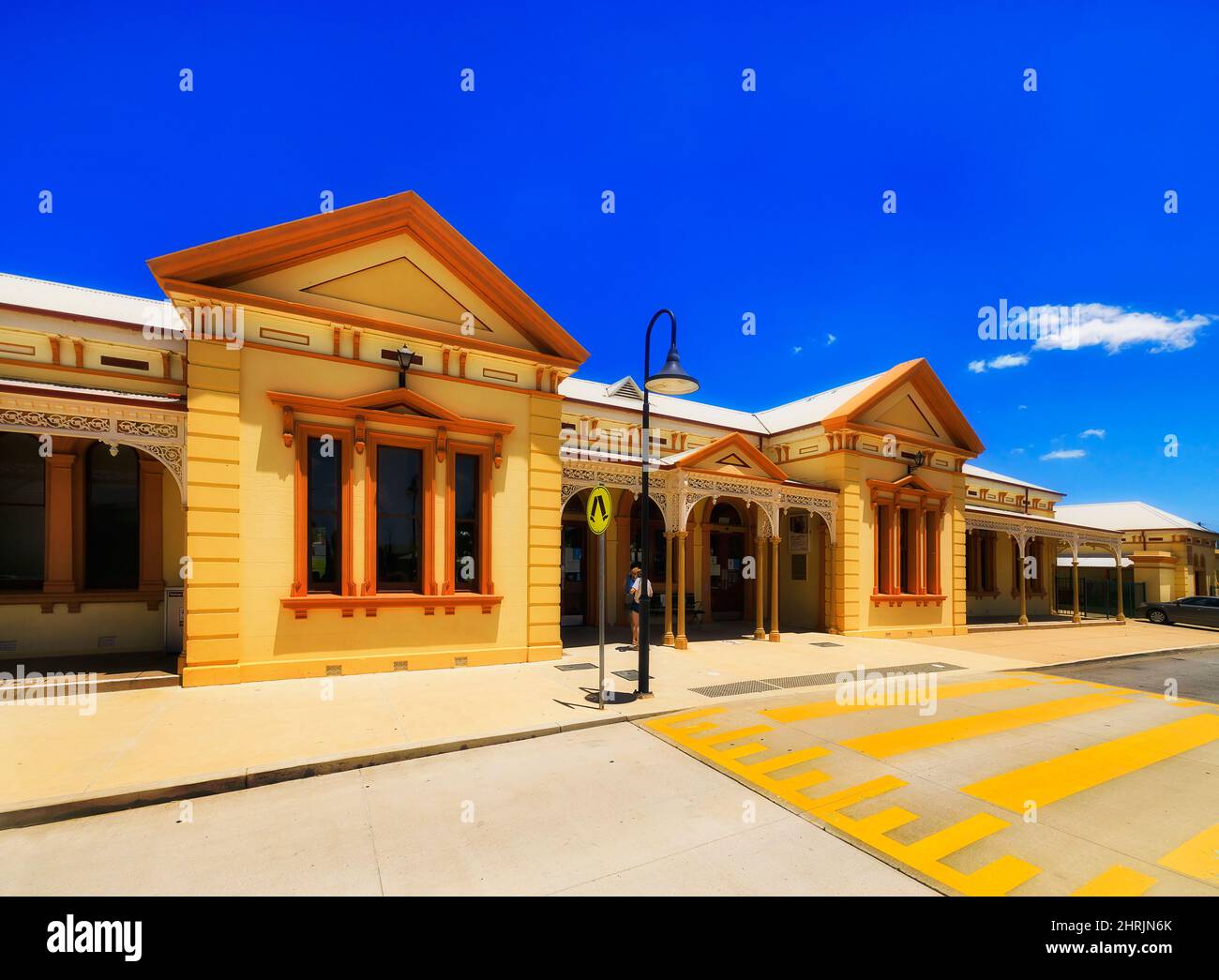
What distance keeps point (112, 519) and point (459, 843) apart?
33.4ft

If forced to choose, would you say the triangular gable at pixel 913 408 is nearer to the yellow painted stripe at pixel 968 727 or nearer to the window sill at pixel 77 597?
the yellow painted stripe at pixel 968 727

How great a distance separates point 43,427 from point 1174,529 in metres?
42.6

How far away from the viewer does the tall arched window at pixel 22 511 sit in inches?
392

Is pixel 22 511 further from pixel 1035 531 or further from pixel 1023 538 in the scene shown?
pixel 1035 531

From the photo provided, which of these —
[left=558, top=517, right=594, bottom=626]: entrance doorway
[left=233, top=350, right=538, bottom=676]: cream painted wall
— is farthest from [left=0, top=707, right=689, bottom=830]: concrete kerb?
[left=558, top=517, right=594, bottom=626]: entrance doorway

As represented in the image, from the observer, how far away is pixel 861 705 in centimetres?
858

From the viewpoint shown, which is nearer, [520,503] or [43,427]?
[43,427]

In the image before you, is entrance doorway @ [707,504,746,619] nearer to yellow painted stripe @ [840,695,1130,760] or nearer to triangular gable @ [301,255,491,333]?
yellow painted stripe @ [840,695,1130,760]

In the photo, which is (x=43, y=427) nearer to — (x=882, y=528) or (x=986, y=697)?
(x=986, y=697)

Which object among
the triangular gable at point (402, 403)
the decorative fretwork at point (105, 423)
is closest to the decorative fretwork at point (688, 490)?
the triangular gable at point (402, 403)

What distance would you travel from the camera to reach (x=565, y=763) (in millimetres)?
6027

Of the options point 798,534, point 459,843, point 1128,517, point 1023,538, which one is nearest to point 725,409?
point 798,534

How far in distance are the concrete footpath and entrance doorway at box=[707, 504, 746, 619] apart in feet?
20.2

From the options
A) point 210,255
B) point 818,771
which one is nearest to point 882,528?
point 818,771
